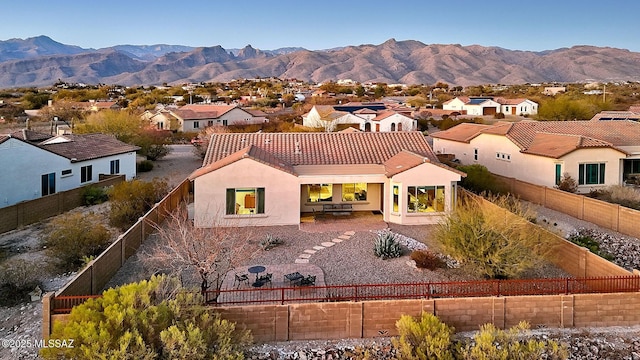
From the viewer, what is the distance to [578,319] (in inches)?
502

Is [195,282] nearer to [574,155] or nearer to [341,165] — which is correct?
[341,165]

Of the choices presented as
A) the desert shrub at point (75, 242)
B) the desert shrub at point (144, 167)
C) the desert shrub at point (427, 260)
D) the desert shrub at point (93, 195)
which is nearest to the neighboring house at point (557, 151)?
the desert shrub at point (427, 260)

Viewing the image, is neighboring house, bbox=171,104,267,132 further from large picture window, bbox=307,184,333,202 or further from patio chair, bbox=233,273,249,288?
patio chair, bbox=233,273,249,288

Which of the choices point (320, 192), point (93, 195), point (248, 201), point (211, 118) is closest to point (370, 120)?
point (211, 118)

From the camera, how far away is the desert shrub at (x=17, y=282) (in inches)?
572

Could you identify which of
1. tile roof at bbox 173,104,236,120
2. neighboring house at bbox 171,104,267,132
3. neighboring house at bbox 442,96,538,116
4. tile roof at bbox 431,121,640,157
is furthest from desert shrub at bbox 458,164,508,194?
neighboring house at bbox 442,96,538,116

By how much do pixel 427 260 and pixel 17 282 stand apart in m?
13.1

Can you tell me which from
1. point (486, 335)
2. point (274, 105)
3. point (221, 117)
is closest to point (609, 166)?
point (486, 335)

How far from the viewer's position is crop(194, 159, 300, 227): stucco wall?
2173 cm

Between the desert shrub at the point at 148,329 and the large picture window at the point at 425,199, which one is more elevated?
the large picture window at the point at 425,199

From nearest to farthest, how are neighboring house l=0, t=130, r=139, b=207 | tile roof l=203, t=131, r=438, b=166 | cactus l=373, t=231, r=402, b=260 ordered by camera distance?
1. cactus l=373, t=231, r=402, b=260
2. neighboring house l=0, t=130, r=139, b=207
3. tile roof l=203, t=131, r=438, b=166

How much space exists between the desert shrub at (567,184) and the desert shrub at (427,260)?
48.2ft

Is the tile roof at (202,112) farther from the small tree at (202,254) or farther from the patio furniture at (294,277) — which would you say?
the patio furniture at (294,277)

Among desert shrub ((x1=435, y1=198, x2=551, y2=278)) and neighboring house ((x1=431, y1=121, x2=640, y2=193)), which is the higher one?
neighboring house ((x1=431, y1=121, x2=640, y2=193))
